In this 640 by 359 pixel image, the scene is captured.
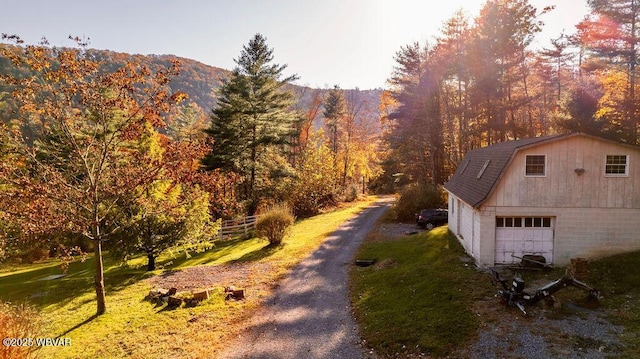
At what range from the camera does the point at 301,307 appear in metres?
12.9

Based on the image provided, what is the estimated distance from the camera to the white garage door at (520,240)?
15078 millimetres

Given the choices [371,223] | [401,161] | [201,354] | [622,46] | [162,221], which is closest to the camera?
[201,354]

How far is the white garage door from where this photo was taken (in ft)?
49.5

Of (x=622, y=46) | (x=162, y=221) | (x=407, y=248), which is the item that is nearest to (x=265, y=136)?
(x=162, y=221)

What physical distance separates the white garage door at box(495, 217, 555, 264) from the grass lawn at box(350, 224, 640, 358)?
1.07 m

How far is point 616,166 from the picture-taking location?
14422mm

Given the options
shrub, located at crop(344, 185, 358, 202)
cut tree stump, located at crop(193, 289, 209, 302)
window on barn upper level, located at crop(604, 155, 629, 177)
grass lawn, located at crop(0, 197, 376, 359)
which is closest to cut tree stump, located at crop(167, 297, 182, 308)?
grass lawn, located at crop(0, 197, 376, 359)

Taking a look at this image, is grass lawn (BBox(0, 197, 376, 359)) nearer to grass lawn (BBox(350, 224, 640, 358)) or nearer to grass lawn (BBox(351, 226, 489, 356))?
grass lawn (BBox(351, 226, 489, 356))

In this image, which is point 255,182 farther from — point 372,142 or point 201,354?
point 372,142

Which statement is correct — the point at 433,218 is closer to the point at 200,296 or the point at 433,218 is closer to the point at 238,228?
the point at 238,228

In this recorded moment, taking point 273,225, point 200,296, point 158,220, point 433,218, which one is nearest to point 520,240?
point 433,218

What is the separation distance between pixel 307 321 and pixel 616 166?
567 inches

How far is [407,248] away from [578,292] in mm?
8385

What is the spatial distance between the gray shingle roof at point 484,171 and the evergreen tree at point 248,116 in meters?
15.5
